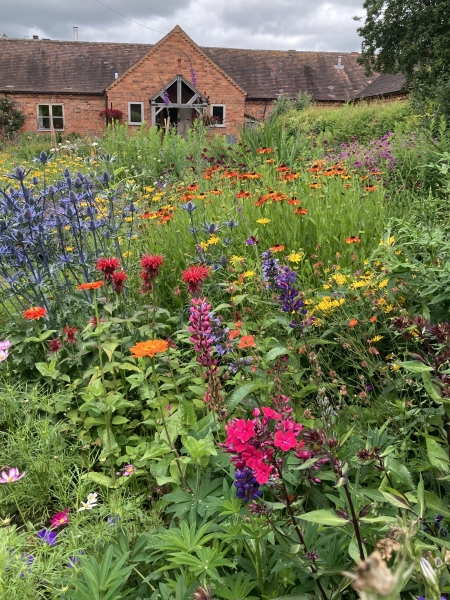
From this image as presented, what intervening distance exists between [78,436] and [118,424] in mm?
194

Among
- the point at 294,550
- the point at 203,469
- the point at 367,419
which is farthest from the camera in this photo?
the point at 367,419

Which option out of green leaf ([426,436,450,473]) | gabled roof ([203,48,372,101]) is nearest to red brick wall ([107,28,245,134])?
gabled roof ([203,48,372,101])

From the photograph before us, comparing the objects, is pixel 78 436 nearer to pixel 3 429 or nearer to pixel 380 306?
pixel 3 429

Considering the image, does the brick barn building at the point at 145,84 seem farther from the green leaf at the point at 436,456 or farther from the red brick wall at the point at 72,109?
the green leaf at the point at 436,456

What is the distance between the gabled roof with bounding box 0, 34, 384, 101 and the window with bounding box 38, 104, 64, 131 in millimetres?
832

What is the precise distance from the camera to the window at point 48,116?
27375mm

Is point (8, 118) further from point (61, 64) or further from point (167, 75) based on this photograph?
point (167, 75)

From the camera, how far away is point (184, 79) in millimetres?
26594

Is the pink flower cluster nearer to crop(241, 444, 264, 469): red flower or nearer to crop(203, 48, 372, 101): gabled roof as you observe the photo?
crop(241, 444, 264, 469): red flower

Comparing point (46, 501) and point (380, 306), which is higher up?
point (380, 306)

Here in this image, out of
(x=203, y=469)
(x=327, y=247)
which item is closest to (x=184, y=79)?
(x=327, y=247)

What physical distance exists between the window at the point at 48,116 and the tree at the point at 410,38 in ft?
52.7

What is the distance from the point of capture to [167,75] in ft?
86.6

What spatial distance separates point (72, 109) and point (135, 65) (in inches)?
171
